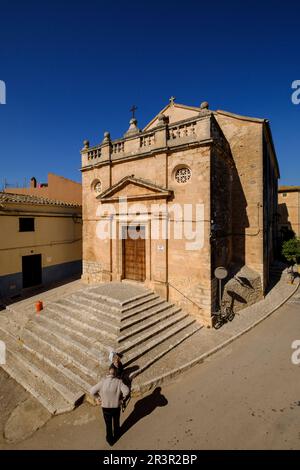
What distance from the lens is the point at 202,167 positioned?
921 cm

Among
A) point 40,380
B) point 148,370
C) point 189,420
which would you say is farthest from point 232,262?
point 40,380

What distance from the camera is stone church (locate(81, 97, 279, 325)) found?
931 centimetres

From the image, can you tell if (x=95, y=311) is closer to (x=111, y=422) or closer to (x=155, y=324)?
(x=155, y=324)

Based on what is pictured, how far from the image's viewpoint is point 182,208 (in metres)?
9.68

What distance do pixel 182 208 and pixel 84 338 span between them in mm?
6289

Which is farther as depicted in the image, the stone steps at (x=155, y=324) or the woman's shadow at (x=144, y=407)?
the stone steps at (x=155, y=324)

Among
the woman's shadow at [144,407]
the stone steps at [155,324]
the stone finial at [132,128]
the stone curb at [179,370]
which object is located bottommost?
the woman's shadow at [144,407]

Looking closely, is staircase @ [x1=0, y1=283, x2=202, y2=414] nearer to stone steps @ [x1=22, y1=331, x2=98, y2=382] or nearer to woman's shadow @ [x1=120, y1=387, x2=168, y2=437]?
stone steps @ [x1=22, y1=331, x2=98, y2=382]

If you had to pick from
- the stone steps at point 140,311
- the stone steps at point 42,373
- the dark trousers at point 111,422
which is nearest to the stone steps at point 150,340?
the stone steps at point 140,311

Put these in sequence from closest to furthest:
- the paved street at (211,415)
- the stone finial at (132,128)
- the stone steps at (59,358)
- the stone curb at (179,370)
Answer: the paved street at (211,415) → the stone curb at (179,370) → the stone steps at (59,358) → the stone finial at (132,128)

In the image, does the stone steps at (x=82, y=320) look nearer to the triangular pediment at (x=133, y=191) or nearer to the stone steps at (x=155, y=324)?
the stone steps at (x=155, y=324)

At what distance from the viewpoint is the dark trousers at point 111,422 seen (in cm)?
443

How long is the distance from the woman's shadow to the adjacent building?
9.67m

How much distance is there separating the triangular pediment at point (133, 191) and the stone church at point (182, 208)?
0.05 metres
